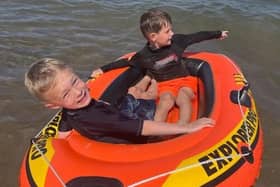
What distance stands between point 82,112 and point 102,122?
0.44 ft

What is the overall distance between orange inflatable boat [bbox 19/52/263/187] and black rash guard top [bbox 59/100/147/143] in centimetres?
7

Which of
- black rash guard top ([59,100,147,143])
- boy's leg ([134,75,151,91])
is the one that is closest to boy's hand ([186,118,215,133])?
black rash guard top ([59,100,147,143])

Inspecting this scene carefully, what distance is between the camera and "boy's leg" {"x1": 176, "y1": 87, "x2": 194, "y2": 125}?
3597 mm

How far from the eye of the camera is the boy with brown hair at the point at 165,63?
146 inches

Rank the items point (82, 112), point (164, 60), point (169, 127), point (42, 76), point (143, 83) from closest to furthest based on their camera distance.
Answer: point (42, 76), point (82, 112), point (169, 127), point (164, 60), point (143, 83)

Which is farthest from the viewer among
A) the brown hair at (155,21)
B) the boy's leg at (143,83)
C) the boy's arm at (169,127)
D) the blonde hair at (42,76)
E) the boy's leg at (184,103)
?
the boy's leg at (143,83)

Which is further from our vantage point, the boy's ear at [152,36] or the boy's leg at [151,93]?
the boy's leg at [151,93]

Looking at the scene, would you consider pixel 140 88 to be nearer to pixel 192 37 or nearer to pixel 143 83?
pixel 143 83

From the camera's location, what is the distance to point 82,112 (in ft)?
9.31

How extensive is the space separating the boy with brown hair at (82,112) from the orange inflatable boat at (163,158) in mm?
69

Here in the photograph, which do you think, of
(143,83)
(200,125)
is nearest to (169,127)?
(200,125)

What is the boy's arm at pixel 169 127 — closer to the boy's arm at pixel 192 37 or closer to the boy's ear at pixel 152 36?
the boy's ear at pixel 152 36

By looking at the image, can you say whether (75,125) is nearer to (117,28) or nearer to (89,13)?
(117,28)

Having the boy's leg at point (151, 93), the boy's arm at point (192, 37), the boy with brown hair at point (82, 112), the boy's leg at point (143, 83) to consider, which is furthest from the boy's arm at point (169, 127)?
the boy's arm at point (192, 37)
